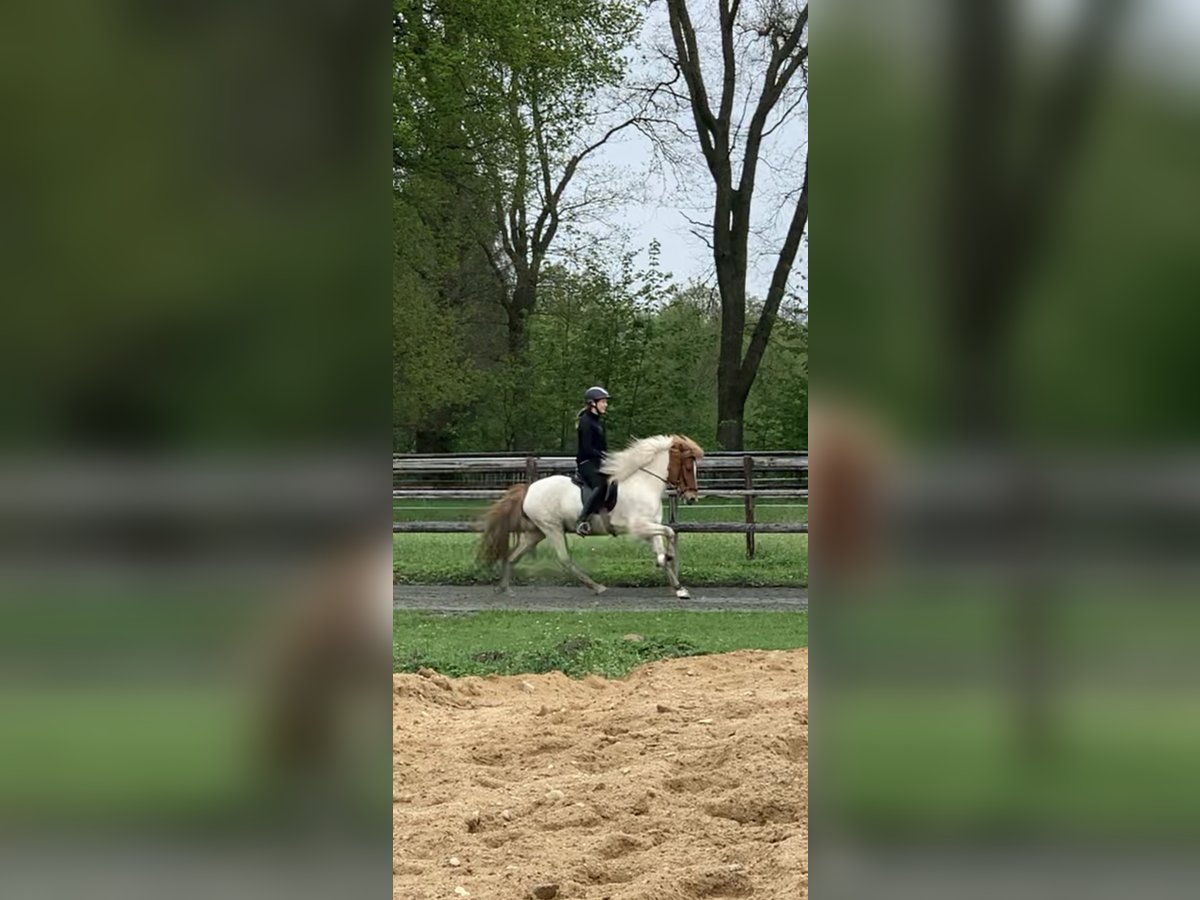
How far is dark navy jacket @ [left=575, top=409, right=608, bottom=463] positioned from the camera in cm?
1091

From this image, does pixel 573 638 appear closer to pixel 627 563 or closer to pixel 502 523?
pixel 502 523

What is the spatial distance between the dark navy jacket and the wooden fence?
1.39 m

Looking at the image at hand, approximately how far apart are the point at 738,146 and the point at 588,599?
22.5ft

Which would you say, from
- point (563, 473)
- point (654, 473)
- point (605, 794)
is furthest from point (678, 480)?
point (605, 794)

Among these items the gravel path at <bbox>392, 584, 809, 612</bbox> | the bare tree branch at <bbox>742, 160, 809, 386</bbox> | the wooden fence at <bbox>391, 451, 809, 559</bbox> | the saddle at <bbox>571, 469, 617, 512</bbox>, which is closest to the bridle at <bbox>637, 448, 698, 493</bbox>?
the saddle at <bbox>571, 469, 617, 512</bbox>

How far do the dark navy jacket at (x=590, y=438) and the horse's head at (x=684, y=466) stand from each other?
66 centimetres

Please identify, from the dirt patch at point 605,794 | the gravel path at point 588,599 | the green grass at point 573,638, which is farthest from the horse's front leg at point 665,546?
the dirt patch at point 605,794
